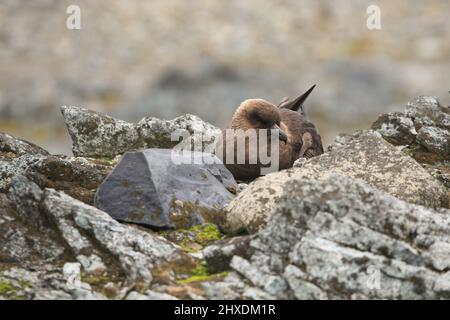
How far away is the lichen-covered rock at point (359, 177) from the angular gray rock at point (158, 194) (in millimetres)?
571

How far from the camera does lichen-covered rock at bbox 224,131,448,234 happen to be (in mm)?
14359

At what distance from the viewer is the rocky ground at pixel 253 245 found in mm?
12180

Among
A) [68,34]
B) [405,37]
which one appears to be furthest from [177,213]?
[68,34]

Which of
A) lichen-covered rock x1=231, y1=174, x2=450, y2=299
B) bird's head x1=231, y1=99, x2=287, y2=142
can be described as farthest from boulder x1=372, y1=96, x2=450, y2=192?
lichen-covered rock x1=231, y1=174, x2=450, y2=299

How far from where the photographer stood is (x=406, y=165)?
1545 cm

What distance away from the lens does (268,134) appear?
782 inches

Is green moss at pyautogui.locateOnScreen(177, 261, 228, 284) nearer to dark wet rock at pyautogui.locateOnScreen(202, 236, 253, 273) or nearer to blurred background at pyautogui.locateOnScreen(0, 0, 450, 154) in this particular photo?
dark wet rock at pyautogui.locateOnScreen(202, 236, 253, 273)

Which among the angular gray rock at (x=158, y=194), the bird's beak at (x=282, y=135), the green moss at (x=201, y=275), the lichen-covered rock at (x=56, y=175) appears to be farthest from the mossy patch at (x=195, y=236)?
the bird's beak at (x=282, y=135)

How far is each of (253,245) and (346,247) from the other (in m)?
1.13

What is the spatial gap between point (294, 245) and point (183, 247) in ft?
6.73

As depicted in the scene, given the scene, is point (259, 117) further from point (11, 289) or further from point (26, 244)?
point (11, 289)

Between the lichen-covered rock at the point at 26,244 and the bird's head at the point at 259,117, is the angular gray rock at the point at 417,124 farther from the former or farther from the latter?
the lichen-covered rock at the point at 26,244

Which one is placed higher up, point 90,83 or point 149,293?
point 90,83
